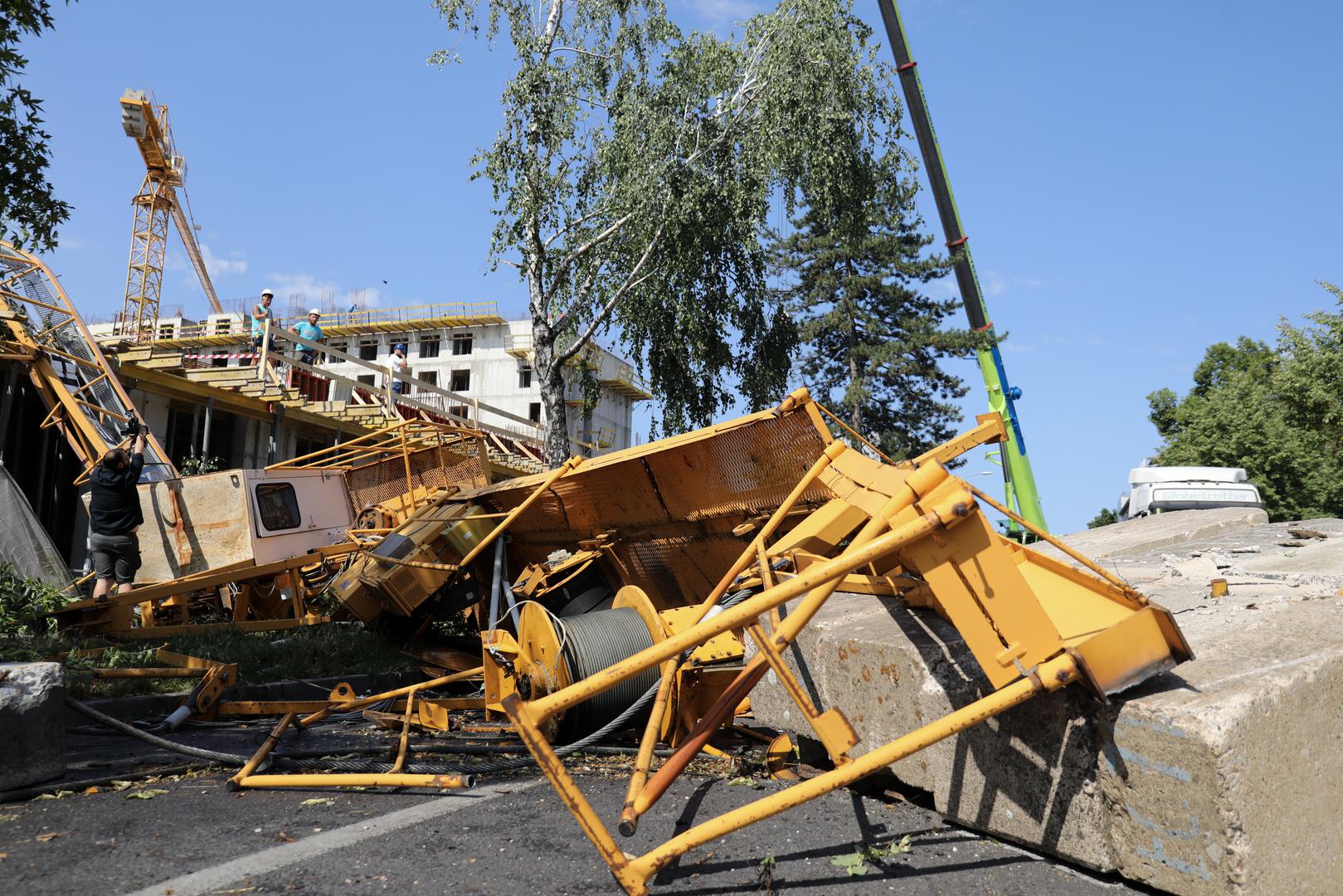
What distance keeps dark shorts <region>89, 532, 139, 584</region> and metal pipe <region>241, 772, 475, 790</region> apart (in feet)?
20.0

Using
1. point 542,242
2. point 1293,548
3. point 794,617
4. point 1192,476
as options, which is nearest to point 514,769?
point 794,617

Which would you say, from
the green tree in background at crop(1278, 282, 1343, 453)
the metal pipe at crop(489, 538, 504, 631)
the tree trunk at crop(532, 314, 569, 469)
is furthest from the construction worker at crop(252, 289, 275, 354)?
the green tree in background at crop(1278, 282, 1343, 453)

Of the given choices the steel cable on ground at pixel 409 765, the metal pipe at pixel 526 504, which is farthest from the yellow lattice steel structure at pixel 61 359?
the steel cable on ground at pixel 409 765

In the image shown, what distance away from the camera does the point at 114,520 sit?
9.12m

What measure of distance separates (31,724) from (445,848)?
213 centimetres

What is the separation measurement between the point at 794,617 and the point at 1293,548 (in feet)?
16.6

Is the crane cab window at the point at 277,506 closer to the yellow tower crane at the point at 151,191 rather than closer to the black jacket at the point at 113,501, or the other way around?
the black jacket at the point at 113,501

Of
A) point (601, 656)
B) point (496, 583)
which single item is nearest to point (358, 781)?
point (601, 656)

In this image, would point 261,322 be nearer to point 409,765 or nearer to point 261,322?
point 261,322

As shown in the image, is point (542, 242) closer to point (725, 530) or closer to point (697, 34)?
point (697, 34)

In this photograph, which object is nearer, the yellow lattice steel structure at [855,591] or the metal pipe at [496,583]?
the yellow lattice steel structure at [855,591]

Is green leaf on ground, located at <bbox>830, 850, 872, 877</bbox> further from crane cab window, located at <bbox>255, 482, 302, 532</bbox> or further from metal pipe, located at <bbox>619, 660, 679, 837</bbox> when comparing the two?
crane cab window, located at <bbox>255, 482, 302, 532</bbox>

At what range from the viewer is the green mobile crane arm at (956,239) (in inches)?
736

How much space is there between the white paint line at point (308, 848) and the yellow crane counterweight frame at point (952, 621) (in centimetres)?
96
